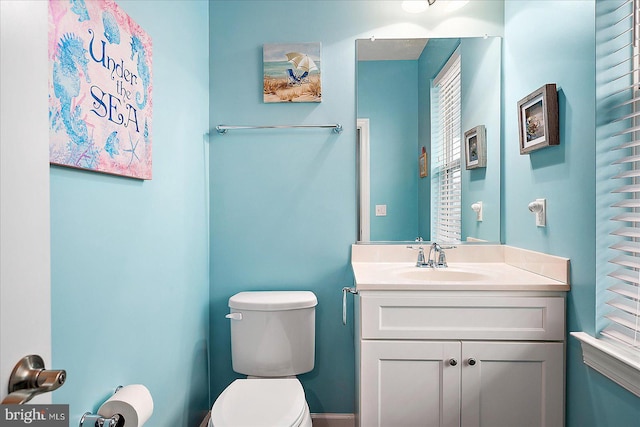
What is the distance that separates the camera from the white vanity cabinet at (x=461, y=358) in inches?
55.9

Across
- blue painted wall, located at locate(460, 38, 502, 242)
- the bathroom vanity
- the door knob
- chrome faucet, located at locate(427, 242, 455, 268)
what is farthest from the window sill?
the door knob

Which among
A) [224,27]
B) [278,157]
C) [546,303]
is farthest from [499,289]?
[224,27]

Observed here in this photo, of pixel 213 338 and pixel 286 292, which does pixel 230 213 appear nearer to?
pixel 286 292

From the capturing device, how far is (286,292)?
1.93 metres

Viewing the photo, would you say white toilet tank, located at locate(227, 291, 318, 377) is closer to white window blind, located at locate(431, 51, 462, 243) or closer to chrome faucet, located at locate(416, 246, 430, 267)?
chrome faucet, located at locate(416, 246, 430, 267)

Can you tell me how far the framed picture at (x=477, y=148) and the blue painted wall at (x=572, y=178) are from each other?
24cm

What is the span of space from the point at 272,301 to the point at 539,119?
140 centimetres

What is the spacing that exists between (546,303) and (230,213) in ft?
4.97

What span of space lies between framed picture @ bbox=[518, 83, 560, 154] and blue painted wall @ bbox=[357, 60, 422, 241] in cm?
51

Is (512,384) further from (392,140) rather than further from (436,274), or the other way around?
(392,140)

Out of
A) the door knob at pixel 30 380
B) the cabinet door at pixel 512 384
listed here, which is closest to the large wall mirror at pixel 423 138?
the cabinet door at pixel 512 384

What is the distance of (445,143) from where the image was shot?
1979 mm

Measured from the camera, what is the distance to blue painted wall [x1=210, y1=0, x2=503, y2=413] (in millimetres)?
1991

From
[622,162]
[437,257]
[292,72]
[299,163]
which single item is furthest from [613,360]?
[292,72]
